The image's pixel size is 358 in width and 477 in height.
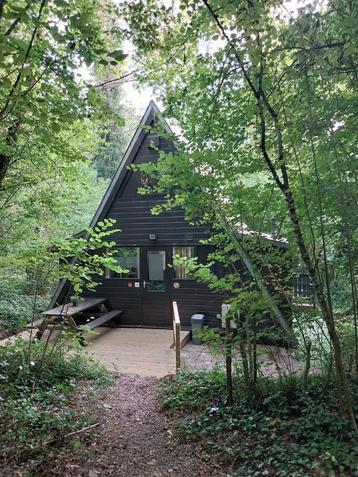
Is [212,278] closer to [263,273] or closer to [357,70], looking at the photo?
[263,273]

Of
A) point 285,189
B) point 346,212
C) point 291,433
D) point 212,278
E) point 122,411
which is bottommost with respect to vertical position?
point 122,411

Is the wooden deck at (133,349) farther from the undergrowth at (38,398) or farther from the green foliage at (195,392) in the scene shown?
the green foliage at (195,392)

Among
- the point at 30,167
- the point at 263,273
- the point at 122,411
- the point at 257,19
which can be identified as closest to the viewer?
the point at 257,19

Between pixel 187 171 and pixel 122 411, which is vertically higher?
pixel 187 171

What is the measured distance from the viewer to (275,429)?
2.95 metres

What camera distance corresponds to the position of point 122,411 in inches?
166

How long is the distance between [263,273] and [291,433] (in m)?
1.42

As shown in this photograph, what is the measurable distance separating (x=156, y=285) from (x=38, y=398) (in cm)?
584

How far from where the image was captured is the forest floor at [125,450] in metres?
2.65

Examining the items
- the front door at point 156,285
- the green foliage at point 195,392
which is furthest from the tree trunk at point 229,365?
the front door at point 156,285

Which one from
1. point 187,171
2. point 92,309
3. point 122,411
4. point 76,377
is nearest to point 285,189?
point 187,171

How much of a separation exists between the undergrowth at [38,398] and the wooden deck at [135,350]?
869 millimetres

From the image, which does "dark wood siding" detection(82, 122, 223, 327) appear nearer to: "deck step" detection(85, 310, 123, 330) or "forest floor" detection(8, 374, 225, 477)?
"deck step" detection(85, 310, 123, 330)

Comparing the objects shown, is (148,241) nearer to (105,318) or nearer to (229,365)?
(105,318)
